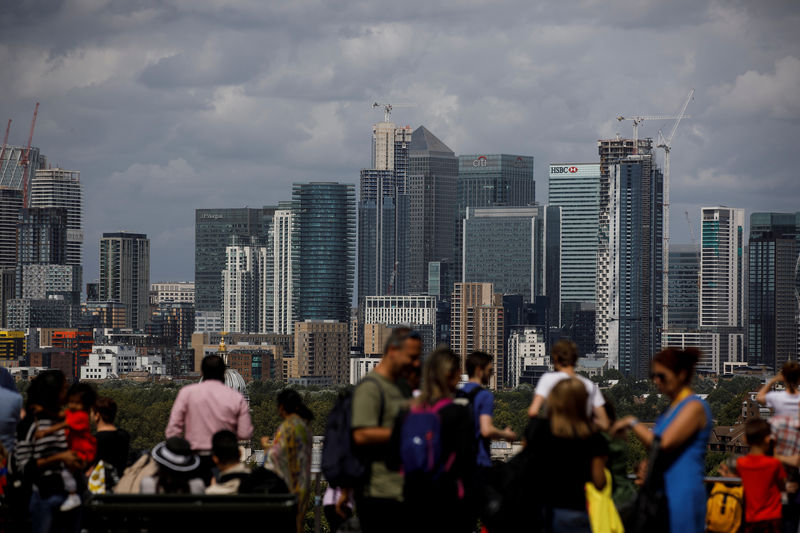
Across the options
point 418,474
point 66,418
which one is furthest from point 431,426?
point 66,418

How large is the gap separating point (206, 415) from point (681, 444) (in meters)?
4.78

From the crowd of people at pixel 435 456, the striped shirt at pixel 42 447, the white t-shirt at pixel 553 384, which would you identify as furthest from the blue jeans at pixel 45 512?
the white t-shirt at pixel 553 384

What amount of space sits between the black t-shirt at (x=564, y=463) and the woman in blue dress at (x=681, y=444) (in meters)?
0.29

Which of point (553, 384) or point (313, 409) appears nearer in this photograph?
point (553, 384)

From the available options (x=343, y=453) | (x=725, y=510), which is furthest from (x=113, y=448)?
(x=725, y=510)

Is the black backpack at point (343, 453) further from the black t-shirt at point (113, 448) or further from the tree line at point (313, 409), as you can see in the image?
the tree line at point (313, 409)

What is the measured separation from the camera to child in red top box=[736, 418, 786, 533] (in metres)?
13.1

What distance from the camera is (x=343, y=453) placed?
11.4 meters

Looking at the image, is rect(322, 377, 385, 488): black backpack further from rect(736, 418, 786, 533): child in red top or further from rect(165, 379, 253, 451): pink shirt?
rect(736, 418, 786, 533): child in red top

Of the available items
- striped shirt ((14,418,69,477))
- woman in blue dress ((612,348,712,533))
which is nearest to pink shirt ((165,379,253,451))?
striped shirt ((14,418,69,477))

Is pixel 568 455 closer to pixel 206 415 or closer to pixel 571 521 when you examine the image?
pixel 571 521

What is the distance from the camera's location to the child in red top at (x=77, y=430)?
1248cm

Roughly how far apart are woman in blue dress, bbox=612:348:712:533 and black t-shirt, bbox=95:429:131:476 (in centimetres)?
505

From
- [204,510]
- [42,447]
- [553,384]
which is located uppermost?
[553,384]
